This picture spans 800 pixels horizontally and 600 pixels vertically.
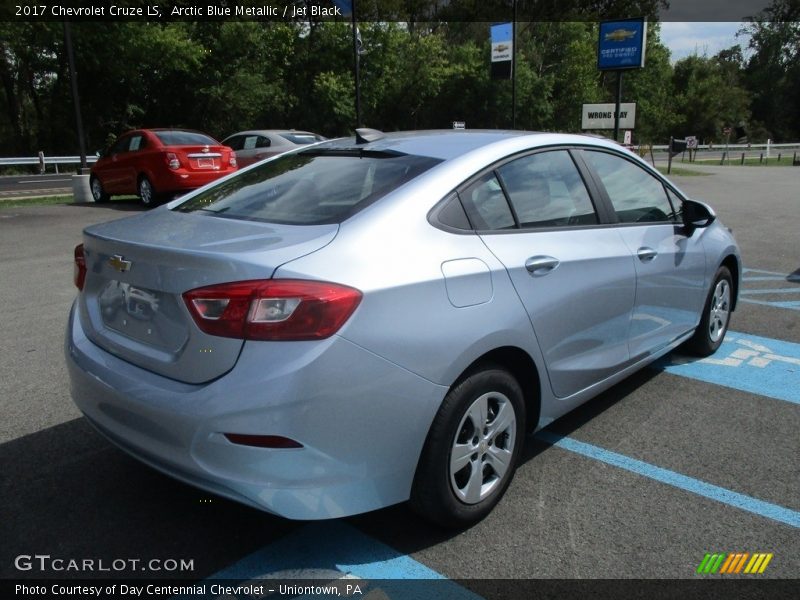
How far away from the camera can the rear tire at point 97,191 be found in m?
15.5

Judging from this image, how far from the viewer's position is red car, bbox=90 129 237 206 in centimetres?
1321

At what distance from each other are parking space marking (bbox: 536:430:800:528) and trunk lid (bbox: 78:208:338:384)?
188 centimetres

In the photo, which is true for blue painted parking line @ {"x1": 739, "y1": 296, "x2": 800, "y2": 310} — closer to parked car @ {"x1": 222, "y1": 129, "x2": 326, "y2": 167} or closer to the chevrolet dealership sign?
parked car @ {"x1": 222, "y1": 129, "x2": 326, "y2": 167}

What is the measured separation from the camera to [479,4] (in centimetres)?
5906

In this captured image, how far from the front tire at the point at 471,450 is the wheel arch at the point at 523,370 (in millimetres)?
37

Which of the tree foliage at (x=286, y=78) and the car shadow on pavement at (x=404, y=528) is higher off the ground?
the tree foliage at (x=286, y=78)

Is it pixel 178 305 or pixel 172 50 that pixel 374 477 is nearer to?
pixel 178 305

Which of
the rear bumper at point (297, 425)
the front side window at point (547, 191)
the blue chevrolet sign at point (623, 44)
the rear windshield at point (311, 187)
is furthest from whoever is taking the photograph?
the blue chevrolet sign at point (623, 44)

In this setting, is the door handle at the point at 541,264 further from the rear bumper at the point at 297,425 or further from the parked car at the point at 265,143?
the parked car at the point at 265,143

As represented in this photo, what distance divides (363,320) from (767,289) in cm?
658

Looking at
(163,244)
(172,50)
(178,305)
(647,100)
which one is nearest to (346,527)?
(178,305)

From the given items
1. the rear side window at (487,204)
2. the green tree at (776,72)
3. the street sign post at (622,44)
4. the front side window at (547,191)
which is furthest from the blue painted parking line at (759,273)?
the green tree at (776,72)

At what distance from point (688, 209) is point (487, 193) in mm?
1879

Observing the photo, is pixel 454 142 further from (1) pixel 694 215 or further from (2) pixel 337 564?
(2) pixel 337 564
